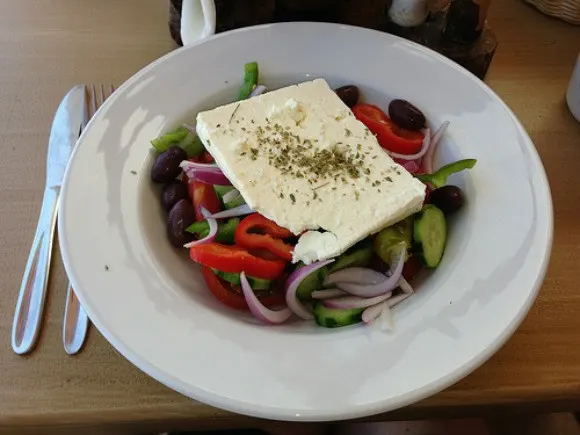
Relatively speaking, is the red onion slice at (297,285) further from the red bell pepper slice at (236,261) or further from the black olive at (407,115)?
the black olive at (407,115)

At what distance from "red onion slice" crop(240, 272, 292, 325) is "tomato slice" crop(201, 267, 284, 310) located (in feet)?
0.10

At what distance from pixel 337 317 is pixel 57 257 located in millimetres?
538

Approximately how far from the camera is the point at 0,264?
1.13 metres

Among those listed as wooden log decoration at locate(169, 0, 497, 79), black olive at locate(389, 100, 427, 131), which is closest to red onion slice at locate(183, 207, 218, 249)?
black olive at locate(389, 100, 427, 131)

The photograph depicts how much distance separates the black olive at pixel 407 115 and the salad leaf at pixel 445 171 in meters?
0.14

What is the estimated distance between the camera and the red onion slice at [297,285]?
1030mm

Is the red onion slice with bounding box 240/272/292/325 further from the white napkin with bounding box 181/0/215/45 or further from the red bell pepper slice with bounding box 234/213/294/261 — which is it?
the white napkin with bounding box 181/0/215/45

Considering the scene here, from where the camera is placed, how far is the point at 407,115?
1264mm

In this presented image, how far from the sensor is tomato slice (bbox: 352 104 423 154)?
1.27 meters


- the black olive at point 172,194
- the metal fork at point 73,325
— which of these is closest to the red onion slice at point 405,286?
the black olive at point 172,194

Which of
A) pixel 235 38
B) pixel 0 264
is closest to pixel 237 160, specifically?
pixel 235 38

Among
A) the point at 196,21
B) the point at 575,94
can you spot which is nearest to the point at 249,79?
the point at 196,21

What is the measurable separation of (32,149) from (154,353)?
658mm

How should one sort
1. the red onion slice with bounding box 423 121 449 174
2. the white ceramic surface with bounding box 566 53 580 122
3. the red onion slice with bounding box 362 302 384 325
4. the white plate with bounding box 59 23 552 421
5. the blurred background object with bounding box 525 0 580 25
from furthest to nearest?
the blurred background object with bounding box 525 0 580 25
the white ceramic surface with bounding box 566 53 580 122
the red onion slice with bounding box 423 121 449 174
the red onion slice with bounding box 362 302 384 325
the white plate with bounding box 59 23 552 421
